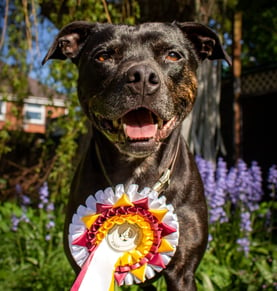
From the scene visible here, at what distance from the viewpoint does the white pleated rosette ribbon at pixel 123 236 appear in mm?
2396

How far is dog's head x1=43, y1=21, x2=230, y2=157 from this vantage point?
2326 mm

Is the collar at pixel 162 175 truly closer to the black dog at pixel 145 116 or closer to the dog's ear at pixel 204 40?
the black dog at pixel 145 116

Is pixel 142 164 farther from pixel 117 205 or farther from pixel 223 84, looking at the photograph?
pixel 223 84

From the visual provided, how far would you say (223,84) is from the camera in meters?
8.12

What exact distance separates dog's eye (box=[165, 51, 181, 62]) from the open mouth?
355 millimetres

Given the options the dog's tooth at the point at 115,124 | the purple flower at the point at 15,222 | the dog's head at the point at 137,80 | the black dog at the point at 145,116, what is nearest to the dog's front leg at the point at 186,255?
the black dog at the point at 145,116

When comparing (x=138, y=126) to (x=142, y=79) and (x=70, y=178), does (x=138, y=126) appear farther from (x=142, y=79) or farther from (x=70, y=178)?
(x=70, y=178)

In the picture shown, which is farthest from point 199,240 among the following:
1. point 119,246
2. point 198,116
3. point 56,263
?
point 198,116

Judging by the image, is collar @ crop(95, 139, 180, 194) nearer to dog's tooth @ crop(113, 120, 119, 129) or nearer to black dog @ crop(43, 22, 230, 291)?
black dog @ crop(43, 22, 230, 291)

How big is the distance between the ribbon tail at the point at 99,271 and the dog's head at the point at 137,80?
578 mm

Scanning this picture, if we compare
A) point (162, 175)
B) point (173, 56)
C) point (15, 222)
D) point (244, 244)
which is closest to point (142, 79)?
point (173, 56)

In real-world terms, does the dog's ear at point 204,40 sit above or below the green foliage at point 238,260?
above

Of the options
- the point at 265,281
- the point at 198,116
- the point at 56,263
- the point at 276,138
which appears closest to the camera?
the point at 265,281

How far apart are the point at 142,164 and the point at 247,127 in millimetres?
5719
